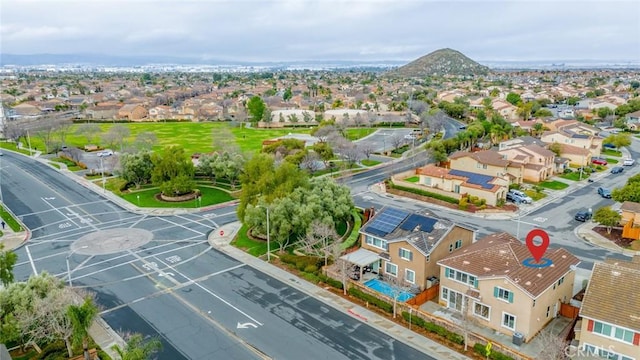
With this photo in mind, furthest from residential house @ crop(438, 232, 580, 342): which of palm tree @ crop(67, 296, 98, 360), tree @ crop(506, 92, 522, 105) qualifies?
tree @ crop(506, 92, 522, 105)

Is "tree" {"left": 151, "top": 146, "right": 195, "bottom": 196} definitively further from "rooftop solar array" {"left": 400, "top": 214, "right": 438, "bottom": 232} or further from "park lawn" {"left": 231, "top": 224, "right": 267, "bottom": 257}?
"rooftop solar array" {"left": 400, "top": 214, "right": 438, "bottom": 232}

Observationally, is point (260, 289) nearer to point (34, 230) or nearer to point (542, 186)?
point (34, 230)

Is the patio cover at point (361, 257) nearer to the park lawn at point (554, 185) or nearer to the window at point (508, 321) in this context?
the window at point (508, 321)

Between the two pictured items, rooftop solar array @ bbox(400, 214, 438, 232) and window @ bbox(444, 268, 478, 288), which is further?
rooftop solar array @ bbox(400, 214, 438, 232)

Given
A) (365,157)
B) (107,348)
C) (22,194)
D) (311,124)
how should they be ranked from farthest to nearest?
(311,124) < (365,157) < (22,194) < (107,348)

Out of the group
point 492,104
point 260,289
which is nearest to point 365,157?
point 260,289

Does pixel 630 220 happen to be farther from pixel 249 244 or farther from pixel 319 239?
pixel 249 244
